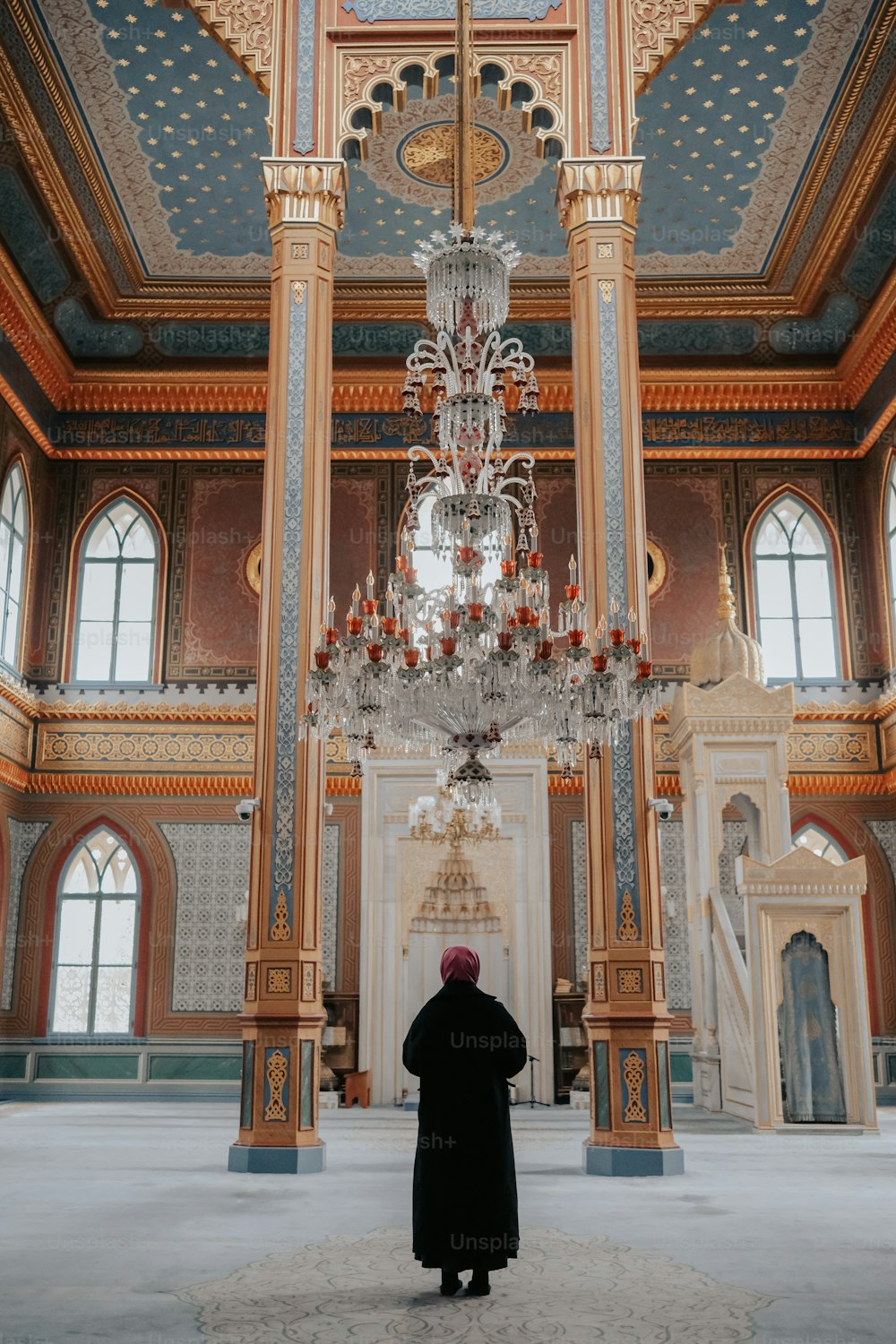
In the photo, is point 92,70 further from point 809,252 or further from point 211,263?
point 809,252

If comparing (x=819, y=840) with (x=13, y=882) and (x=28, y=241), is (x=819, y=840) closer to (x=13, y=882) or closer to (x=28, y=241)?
(x=13, y=882)

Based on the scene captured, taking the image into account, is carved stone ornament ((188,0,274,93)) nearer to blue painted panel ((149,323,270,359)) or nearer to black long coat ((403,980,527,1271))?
blue painted panel ((149,323,270,359))

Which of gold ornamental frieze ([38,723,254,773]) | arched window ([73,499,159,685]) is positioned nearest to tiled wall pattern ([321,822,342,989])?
gold ornamental frieze ([38,723,254,773])

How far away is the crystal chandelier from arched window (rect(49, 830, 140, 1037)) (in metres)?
3.08

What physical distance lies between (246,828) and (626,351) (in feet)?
22.1

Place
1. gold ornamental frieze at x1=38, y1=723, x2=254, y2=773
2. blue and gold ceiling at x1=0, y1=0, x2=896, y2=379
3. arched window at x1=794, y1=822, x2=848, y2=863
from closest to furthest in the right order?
blue and gold ceiling at x1=0, y1=0, x2=896, y2=379
arched window at x1=794, y1=822, x2=848, y2=863
gold ornamental frieze at x1=38, y1=723, x2=254, y2=773

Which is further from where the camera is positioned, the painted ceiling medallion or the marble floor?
the painted ceiling medallion

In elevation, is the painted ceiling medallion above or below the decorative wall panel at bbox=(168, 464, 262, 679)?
above

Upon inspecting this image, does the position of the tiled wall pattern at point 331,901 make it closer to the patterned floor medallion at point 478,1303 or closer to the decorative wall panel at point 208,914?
the decorative wall panel at point 208,914

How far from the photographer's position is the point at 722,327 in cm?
1390

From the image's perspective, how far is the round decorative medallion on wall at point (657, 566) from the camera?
1394cm

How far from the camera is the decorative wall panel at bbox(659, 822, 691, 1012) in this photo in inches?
500

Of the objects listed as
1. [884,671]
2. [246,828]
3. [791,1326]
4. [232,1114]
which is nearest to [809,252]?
[884,671]

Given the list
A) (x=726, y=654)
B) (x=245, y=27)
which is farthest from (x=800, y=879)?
(x=245, y=27)
